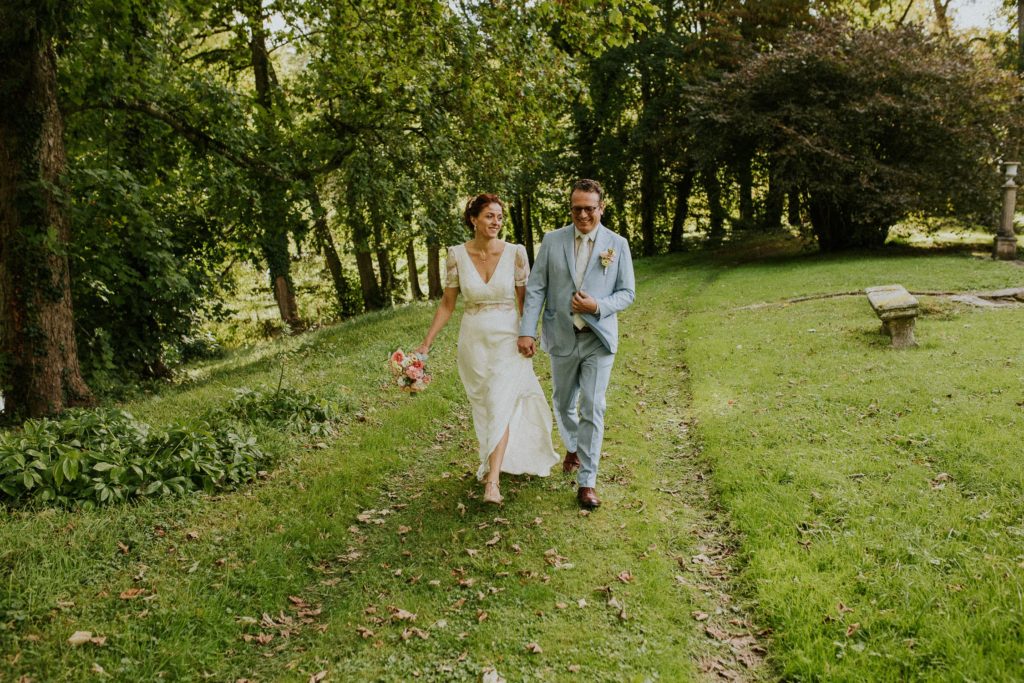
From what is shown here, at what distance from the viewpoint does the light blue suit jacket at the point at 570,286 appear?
5406 mm

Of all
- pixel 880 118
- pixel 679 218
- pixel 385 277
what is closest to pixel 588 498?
pixel 880 118

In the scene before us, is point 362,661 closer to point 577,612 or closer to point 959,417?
point 577,612

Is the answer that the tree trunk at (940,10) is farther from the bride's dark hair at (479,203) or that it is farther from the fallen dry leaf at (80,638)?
the fallen dry leaf at (80,638)

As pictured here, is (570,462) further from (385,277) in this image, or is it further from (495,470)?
(385,277)

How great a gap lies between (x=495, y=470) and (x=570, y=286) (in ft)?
5.78

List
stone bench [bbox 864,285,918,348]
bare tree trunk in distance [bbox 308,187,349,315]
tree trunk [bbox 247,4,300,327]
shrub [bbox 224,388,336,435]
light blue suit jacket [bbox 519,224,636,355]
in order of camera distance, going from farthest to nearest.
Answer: bare tree trunk in distance [bbox 308,187,349,315], tree trunk [bbox 247,4,300,327], stone bench [bbox 864,285,918,348], shrub [bbox 224,388,336,435], light blue suit jacket [bbox 519,224,636,355]

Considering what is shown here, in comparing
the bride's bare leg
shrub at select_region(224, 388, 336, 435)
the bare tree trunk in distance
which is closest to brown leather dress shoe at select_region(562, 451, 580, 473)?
the bride's bare leg

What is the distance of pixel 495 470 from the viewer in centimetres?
553

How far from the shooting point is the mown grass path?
3688 mm

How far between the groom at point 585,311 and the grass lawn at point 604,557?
73 cm

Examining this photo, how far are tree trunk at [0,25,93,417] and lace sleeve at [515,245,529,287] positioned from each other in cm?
597

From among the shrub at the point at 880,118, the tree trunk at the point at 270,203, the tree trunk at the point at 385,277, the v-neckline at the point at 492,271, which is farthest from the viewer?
the tree trunk at the point at 385,277

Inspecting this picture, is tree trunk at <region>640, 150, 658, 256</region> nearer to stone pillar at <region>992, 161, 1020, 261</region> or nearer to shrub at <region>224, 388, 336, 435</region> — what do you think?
stone pillar at <region>992, 161, 1020, 261</region>

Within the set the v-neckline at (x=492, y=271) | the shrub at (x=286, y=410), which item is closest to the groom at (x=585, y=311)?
the v-neckline at (x=492, y=271)
